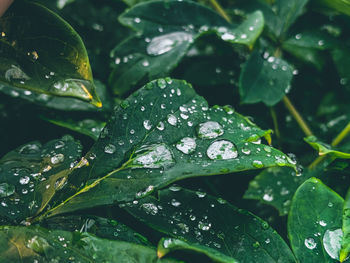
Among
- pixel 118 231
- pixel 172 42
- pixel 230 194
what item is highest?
pixel 172 42

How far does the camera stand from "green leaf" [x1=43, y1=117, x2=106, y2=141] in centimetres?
67

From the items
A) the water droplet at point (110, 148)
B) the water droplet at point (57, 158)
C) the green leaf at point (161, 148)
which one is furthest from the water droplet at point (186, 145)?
the water droplet at point (57, 158)

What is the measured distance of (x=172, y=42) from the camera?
2.56ft

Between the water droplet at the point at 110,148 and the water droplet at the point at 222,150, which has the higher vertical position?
the water droplet at the point at 222,150

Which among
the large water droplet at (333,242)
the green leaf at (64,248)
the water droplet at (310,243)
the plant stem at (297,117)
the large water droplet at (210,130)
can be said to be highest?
the large water droplet at (210,130)

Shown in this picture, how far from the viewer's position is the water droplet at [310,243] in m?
0.53

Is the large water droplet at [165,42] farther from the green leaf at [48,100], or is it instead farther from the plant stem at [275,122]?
the plant stem at [275,122]

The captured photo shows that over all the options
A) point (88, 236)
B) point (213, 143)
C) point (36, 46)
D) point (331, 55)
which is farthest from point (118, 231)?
point (331, 55)

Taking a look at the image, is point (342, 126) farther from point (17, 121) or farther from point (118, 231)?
point (17, 121)

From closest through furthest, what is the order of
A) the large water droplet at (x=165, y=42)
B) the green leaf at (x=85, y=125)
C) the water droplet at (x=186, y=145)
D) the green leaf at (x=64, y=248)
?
A: the green leaf at (x=64, y=248) < the water droplet at (x=186, y=145) < the green leaf at (x=85, y=125) < the large water droplet at (x=165, y=42)

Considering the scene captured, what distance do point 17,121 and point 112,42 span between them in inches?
13.6

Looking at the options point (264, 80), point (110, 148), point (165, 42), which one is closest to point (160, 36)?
point (165, 42)

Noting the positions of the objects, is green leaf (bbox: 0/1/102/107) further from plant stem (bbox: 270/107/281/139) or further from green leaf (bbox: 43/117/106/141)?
plant stem (bbox: 270/107/281/139)

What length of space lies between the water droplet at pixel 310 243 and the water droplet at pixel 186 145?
0.73 ft
